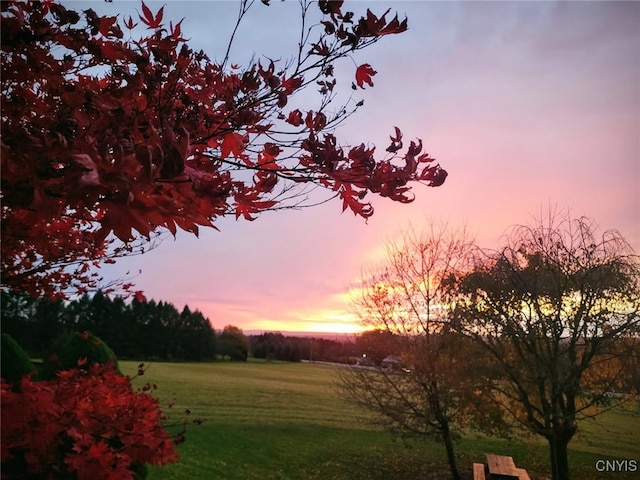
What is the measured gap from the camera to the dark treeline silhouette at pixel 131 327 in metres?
23.2

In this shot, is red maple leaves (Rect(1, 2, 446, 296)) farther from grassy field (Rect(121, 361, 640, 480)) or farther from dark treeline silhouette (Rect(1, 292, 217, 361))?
dark treeline silhouette (Rect(1, 292, 217, 361))

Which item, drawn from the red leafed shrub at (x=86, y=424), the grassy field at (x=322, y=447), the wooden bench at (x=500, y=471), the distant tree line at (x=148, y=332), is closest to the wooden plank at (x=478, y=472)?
the wooden bench at (x=500, y=471)

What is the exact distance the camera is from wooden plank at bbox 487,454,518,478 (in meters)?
5.15

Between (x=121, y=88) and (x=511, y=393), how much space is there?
21.7 ft

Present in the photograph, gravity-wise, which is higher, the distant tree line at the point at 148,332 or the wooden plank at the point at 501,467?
the distant tree line at the point at 148,332

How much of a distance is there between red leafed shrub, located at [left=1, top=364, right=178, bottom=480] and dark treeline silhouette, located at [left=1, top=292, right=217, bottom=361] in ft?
74.4

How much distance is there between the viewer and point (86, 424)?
2049 millimetres

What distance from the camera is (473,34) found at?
4680mm

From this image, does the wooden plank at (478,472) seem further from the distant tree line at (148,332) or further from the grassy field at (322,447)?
the distant tree line at (148,332)

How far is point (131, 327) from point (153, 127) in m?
28.5

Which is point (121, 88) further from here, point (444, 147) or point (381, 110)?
point (444, 147)

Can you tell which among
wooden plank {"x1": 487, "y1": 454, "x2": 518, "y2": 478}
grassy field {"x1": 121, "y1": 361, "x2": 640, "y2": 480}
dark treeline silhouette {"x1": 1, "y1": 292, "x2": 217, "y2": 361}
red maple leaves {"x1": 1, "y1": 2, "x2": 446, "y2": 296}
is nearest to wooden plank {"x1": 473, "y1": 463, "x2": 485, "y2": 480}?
wooden plank {"x1": 487, "y1": 454, "x2": 518, "y2": 478}

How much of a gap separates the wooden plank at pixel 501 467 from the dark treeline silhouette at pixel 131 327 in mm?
20826

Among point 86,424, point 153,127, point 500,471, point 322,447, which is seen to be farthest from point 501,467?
point 153,127
